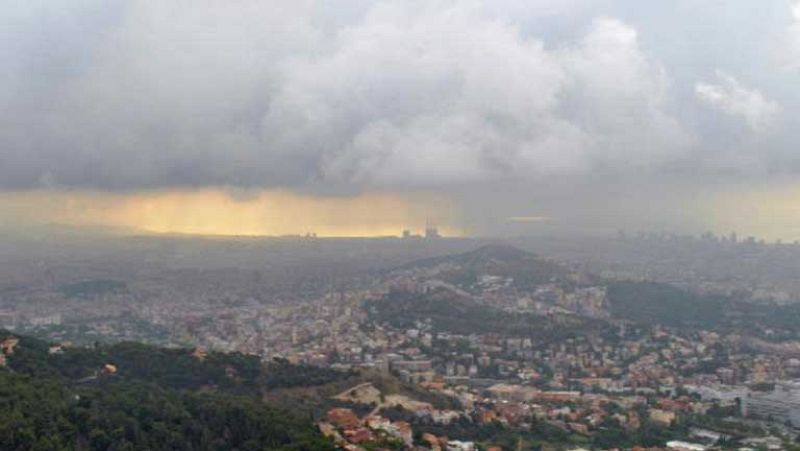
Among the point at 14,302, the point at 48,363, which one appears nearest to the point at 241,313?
the point at 14,302

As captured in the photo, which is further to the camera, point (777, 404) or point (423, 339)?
point (423, 339)

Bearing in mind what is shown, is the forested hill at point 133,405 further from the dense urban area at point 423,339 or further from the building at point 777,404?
the building at point 777,404

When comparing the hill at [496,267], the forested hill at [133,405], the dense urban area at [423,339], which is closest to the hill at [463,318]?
the dense urban area at [423,339]

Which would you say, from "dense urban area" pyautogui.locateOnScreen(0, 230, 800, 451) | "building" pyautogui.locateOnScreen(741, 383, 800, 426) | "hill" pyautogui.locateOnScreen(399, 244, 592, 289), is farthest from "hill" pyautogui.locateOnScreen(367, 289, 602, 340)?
"building" pyautogui.locateOnScreen(741, 383, 800, 426)

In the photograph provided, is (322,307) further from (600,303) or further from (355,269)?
(355,269)

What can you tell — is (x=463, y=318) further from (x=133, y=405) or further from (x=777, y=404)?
(x=133, y=405)

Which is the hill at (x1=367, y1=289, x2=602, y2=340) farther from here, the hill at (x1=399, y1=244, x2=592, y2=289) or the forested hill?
the forested hill

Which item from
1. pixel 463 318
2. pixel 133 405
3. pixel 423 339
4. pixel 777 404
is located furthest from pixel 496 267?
pixel 133 405
